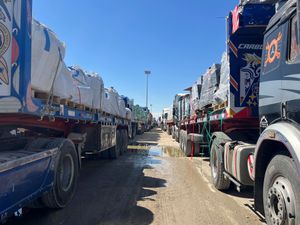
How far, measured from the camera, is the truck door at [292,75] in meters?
3.50

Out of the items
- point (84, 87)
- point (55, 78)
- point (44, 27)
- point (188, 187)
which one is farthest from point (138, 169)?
point (44, 27)

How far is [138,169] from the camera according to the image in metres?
10.7

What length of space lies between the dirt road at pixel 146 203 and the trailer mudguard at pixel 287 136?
1975mm

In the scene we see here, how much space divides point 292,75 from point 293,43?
1.19 ft

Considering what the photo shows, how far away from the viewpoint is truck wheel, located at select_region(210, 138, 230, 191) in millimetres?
7207

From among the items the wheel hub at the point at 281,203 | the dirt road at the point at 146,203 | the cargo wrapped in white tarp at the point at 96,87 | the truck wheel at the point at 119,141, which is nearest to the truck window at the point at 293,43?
the wheel hub at the point at 281,203

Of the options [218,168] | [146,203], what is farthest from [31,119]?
[218,168]

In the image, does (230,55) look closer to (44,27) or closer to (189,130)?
(44,27)

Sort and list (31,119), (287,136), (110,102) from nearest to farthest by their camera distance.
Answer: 1. (287,136)
2. (31,119)
3. (110,102)

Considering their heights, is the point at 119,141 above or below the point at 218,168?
above

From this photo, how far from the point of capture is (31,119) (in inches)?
213

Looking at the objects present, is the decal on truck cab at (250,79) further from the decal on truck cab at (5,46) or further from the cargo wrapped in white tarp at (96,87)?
the decal on truck cab at (5,46)

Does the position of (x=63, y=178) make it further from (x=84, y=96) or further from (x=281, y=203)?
(x=281, y=203)

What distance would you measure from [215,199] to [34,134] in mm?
3590
